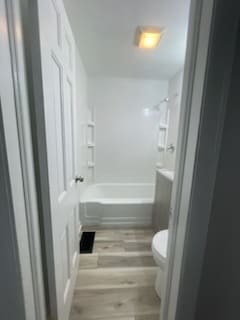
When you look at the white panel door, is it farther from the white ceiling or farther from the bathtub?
the bathtub

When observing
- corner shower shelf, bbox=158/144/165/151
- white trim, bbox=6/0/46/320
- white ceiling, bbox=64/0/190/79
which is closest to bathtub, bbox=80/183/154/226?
corner shower shelf, bbox=158/144/165/151

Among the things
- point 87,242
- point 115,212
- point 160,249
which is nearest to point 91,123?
point 115,212

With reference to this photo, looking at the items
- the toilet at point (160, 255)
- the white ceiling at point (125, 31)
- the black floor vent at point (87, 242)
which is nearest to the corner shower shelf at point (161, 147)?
the white ceiling at point (125, 31)

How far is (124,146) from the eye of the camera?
3.15m

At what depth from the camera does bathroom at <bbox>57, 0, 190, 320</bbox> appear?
1350 mm

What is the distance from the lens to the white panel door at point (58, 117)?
78 centimetres

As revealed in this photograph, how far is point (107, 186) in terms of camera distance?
124 inches

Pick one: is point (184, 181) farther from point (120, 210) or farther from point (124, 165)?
point (124, 165)

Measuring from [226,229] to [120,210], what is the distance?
1855 mm

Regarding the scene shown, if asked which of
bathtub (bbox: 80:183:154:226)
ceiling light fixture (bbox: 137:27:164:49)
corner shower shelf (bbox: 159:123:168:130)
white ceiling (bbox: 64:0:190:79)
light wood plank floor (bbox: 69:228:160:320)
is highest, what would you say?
white ceiling (bbox: 64:0:190:79)

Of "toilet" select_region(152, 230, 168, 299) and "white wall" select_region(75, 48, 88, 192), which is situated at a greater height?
"white wall" select_region(75, 48, 88, 192)

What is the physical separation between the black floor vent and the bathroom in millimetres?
12

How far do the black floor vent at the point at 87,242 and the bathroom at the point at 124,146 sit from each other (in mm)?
12

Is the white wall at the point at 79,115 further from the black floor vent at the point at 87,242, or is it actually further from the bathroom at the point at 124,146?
the black floor vent at the point at 87,242
